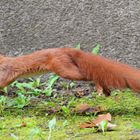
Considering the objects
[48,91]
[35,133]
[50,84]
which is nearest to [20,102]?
[48,91]

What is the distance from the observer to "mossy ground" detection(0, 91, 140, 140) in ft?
13.6

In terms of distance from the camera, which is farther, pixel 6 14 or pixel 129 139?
pixel 6 14

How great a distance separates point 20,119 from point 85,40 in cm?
153

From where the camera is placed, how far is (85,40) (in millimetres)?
6137

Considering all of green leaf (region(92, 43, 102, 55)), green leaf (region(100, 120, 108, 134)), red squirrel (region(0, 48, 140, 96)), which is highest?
green leaf (region(92, 43, 102, 55))

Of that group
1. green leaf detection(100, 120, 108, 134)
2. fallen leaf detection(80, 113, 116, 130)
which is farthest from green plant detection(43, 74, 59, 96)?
green leaf detection(100, 120, 108, 134)

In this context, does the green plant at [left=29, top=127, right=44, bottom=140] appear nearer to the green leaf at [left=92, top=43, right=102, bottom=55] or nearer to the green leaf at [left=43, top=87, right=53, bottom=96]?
the green leaf at [left=43, top=87, right=53, bottom=96]

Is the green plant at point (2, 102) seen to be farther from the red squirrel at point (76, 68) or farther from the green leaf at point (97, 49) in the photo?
the green leaf at point (97, 49)

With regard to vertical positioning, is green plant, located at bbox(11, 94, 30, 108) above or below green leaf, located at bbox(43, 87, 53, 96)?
below

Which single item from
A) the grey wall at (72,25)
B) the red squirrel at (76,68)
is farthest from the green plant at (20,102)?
the grey wall at (72,25)

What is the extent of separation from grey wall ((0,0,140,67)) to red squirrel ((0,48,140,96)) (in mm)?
855

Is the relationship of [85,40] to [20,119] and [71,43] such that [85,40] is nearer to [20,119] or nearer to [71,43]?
[71,43]

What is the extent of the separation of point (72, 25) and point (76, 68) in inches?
49.7

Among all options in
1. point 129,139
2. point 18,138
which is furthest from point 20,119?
point 129,139
